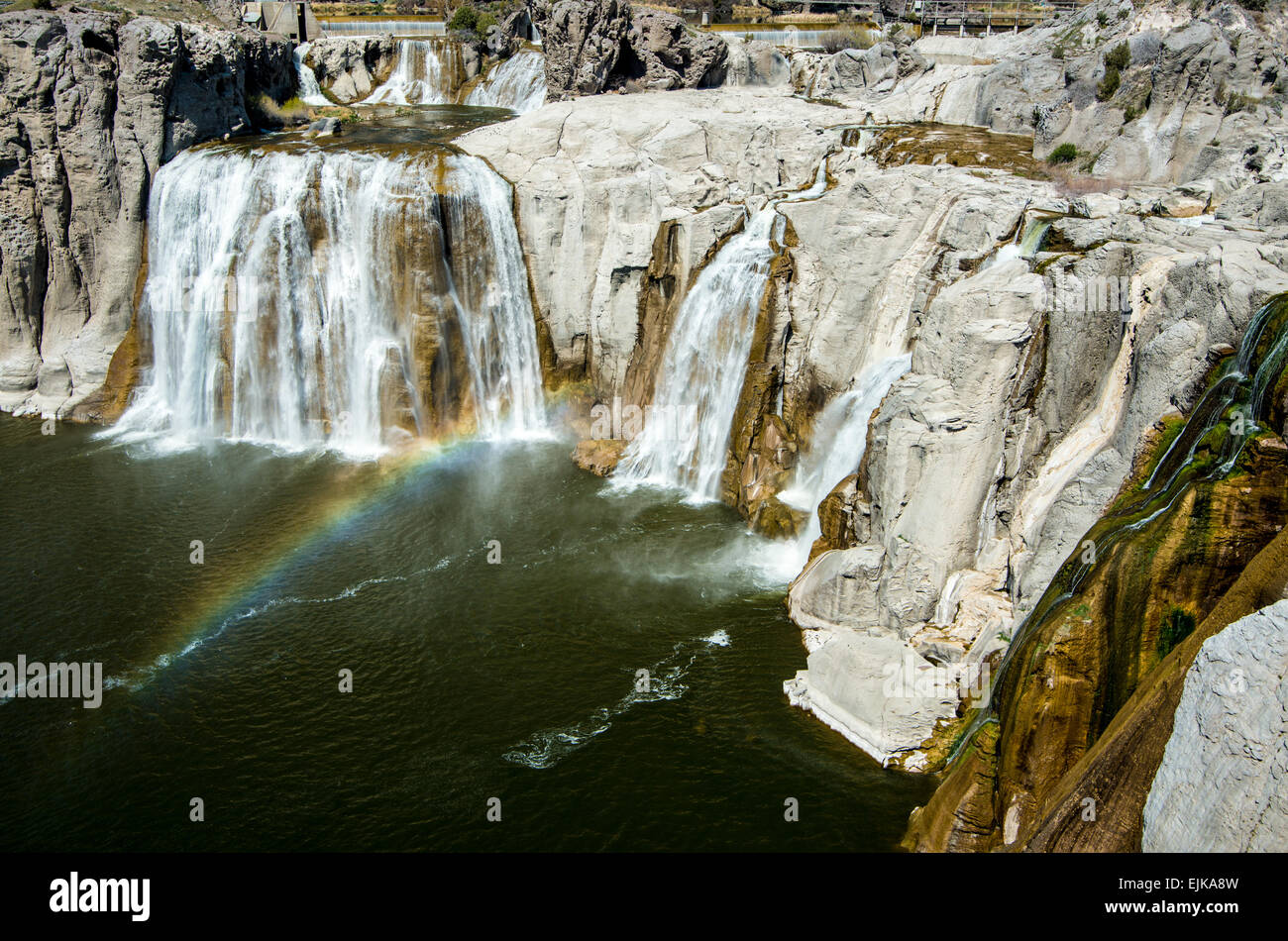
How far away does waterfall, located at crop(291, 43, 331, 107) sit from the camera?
47875 mm

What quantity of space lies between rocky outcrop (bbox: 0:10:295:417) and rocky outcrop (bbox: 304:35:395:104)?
43.4 ft

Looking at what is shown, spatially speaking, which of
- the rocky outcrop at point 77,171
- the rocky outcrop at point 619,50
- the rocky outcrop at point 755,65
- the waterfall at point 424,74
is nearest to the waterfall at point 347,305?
the rocky outcrop at point 77,171

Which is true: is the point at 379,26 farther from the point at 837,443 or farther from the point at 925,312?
the point at 925,312

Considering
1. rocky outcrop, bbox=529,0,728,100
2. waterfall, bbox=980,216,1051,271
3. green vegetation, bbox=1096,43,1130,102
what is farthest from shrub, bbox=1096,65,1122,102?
rocky outcrop, bbox=529,0,728,100

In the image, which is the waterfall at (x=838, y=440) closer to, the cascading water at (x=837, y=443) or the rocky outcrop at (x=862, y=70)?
the cascading water at (x=837, y=443)

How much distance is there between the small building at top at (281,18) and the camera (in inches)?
2083

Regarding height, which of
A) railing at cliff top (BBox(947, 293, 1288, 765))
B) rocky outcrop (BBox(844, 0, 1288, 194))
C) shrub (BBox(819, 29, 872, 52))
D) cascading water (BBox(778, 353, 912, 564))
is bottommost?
cascading water (BBox(778, 353, 912, 564))

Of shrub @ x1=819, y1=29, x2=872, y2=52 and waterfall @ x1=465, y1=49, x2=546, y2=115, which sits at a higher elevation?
shrub @ x1=819, y1=29, x2=872, y2=52

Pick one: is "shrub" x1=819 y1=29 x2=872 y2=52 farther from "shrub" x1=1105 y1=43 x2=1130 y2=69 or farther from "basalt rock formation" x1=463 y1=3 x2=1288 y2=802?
"shrub" x1=1105 y1=43 x2=1130 y2=69

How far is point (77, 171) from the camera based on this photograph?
3466cm

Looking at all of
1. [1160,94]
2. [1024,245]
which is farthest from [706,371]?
[1160,94]

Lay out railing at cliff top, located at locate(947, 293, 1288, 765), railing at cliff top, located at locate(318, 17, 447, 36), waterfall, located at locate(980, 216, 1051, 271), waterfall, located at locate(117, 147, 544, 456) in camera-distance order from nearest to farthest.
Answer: railing at cliff top, located at locate(947, 293, 1288, 765)
waterfall, located at locate(980, 216, 1051, 271)
waterfall, located at locate(117, 147, 544, 456)
railing at cliff top, located at locate(318, 17, 447, 36)
